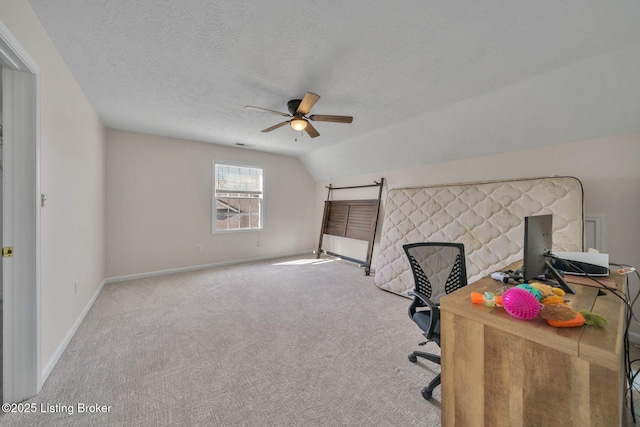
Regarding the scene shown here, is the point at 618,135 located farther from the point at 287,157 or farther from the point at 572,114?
the point at 287,157

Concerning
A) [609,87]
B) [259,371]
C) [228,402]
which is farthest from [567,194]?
[228,402]

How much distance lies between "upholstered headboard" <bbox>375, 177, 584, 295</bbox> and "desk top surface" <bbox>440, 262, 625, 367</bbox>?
5.28 ft

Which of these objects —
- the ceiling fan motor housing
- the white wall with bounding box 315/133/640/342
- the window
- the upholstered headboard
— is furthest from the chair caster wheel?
the window

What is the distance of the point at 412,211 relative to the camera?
3703 mm

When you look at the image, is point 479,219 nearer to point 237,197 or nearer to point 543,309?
point 543,309

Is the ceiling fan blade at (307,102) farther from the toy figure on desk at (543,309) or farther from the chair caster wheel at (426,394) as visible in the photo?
the chair caster wheel at (426,394)

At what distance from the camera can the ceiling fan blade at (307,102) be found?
A: 2211 mm

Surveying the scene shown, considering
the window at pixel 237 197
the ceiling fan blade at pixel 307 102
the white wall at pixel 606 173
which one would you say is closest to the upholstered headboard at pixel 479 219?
the white wall at pixel 606 173

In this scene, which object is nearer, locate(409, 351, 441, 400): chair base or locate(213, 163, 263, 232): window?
locate(409, 351, 441, 400): chair base

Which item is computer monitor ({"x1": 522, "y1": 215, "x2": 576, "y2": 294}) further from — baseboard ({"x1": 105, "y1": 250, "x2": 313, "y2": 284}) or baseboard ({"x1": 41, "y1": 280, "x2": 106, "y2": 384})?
baseboard ({"x1": 105, "y1": 250, "x2": 313, "y2": 284})

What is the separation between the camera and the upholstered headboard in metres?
2.52

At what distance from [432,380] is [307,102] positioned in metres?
2.59

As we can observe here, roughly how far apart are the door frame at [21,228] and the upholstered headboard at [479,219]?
356 centimetres

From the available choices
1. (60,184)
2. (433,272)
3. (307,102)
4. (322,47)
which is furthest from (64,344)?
(322,47)
